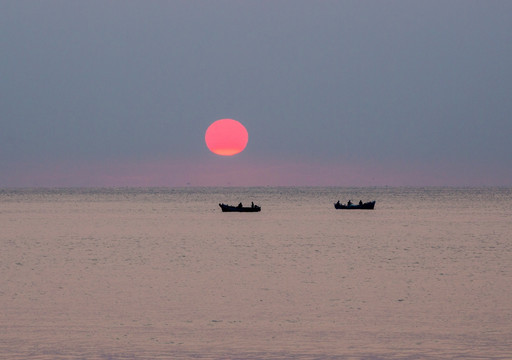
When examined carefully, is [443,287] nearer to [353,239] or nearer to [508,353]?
[508,353]

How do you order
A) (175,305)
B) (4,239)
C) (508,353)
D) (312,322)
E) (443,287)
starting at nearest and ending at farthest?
(508,353) → (312,322) → (175,305) → (443,287) → (4,239)

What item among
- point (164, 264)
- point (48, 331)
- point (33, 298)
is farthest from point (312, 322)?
point (164, 264)

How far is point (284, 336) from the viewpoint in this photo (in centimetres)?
2467

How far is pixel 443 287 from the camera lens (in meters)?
37.0

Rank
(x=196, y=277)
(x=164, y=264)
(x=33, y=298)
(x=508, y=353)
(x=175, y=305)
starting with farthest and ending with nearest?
(x=164, y=264) < (x=196, y=277) < (x=33, y=298) < (x=175, y=305) < (x=508, y=353)

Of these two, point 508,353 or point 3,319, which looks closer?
point 508,353

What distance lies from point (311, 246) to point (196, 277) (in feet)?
82.2

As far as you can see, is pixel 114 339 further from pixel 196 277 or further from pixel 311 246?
pixel 311 246

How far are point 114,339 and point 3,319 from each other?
571cm

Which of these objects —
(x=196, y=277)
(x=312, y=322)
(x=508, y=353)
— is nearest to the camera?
(x=508, y=353)

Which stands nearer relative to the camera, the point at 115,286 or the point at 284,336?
the point at 284,336

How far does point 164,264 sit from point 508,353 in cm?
2995

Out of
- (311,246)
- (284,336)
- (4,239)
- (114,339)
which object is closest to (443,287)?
(284,336)

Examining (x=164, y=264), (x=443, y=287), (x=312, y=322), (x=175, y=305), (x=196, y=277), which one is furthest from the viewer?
(x=164, y=264)
